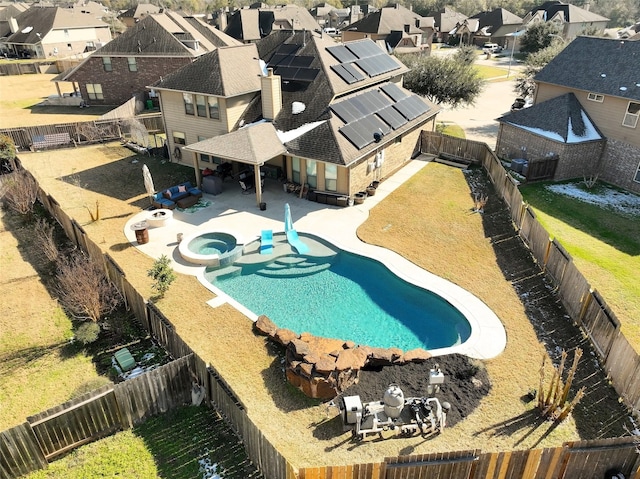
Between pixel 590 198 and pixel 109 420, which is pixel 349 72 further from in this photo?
pixel 109 420

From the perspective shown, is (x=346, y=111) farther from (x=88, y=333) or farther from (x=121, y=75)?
(x=121, y=75)

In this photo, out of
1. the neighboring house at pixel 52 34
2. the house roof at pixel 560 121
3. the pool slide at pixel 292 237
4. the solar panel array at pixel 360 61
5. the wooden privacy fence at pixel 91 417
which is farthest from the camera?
the neighboring house at pixel 52 34

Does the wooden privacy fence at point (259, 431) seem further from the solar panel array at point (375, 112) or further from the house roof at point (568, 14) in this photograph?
the house roof at point (568, 14)

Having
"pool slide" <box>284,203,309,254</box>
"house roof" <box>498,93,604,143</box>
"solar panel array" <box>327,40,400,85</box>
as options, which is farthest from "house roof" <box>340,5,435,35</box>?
"pool slide" <box>284,203,309,254</box>

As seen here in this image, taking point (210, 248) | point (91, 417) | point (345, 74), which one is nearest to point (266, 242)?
point (210, 248)

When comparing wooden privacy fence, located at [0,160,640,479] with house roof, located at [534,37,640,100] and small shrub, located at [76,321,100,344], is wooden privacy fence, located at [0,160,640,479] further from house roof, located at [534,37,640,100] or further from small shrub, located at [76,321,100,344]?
house roof, located at [534,37,640,100]

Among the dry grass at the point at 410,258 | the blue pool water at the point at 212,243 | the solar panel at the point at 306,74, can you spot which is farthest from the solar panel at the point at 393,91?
the blue pool water at the point at 212,243
